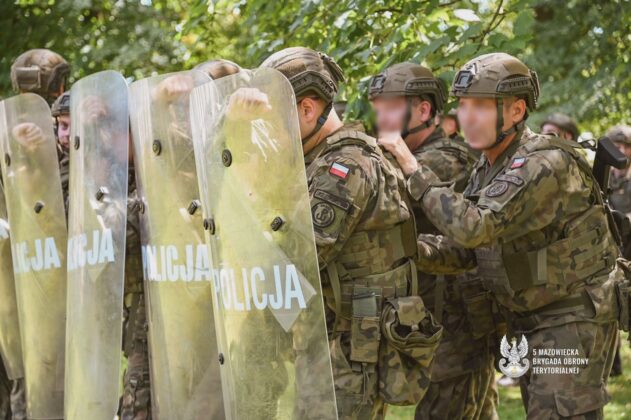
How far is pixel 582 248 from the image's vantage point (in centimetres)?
505

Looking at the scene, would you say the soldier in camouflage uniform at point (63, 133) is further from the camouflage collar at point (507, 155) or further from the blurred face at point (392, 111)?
the camouflage collar at point (507, 155)

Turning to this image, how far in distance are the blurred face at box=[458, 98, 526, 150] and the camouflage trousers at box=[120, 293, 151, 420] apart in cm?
204

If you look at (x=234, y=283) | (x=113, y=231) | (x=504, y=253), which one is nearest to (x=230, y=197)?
(x=234, y=283)

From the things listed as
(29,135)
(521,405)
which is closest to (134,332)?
(29,135)

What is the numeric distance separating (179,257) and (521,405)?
4914 mm

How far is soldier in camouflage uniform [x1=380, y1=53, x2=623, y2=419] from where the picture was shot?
4867 mm

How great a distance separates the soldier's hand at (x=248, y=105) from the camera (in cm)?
413

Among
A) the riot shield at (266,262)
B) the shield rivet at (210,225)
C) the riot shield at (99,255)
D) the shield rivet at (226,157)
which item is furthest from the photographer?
the riot shield at (99,255)

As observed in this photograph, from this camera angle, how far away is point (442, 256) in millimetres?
5484

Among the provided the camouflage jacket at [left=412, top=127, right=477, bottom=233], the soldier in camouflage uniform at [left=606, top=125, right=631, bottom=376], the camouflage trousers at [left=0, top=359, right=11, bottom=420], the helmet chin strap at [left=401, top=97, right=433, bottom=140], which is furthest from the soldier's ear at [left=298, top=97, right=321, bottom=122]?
the soldier in camouflage uniform at [left=606, top=125, right=631, bottom=376]

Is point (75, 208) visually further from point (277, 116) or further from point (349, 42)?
point (349, 42)

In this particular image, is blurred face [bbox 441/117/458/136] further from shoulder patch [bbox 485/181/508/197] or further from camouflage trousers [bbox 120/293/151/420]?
shoulder patch [bbox 485/181/508/197]

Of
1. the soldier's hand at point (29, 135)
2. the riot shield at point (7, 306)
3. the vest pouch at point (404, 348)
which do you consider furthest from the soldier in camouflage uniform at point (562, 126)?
the vest pouch at point (404, 348)

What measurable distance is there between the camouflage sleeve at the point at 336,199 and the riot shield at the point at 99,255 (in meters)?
1.11
